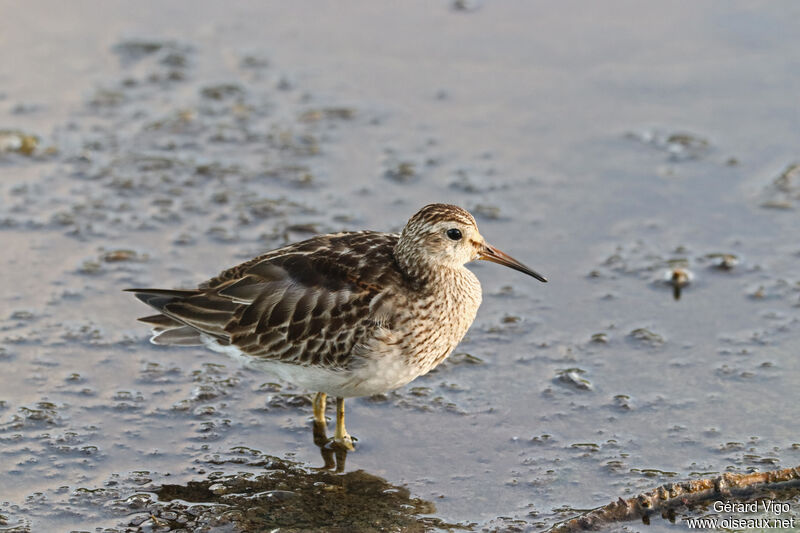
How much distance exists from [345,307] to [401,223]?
239 cm

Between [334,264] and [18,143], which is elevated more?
[18,143]

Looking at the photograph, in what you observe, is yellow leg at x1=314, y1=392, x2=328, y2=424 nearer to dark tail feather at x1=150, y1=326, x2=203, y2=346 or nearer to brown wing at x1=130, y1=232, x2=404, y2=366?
brown wing at x1=130, y1=232, x2=404, y2=366

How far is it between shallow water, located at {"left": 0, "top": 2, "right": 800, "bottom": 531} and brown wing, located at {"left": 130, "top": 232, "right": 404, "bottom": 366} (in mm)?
547

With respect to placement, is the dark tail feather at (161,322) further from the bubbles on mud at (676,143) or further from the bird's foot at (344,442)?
the bubbles on mud at (676,143)

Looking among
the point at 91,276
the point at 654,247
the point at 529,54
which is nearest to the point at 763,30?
the point at 529,54

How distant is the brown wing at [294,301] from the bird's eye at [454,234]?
37 cm

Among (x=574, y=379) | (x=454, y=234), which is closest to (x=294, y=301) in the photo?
(x=454, y=234)

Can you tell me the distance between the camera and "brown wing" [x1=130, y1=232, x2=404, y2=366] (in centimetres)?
644

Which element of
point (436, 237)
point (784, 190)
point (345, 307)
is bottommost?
point (345, 307)

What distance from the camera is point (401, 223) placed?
28.7 feet

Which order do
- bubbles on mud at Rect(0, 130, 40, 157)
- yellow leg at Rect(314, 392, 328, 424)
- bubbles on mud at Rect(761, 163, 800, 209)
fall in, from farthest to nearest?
bubbles on mud at Rect(0, 130, 40, 157), bubbles on mud at Rect(761, 163, 800, 209), yellow leg at Rect(314, 392, 328, 424)

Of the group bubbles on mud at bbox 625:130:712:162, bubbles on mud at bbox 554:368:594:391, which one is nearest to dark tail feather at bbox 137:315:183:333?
bubbles on mud at bbox 554:368:594:391

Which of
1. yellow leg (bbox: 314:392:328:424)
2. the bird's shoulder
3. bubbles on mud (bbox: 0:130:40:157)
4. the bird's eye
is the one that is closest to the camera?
the bird's shoulder

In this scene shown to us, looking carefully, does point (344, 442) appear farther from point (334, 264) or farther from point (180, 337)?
point (180, 337)
